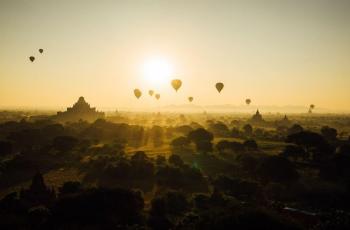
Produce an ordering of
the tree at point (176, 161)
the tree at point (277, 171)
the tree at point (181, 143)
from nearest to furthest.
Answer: the tree at point (277, 171), the tree at point (176, 161), the tree at point (181, 143)

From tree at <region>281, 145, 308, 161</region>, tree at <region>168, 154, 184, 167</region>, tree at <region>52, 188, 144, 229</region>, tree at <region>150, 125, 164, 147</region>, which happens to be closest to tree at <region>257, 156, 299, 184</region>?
tree at <region>168, 154, 184, 167</region>

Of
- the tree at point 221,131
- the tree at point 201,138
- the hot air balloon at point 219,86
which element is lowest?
the tree at point 221,131

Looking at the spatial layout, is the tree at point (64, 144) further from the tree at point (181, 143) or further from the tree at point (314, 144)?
the tree at point (314, 144)

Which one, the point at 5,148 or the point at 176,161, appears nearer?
the point at 176,161

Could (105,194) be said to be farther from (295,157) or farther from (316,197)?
(295,157)

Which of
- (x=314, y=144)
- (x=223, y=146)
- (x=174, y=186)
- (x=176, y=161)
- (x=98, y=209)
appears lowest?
(x=174, y=186)

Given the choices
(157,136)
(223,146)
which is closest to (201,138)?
(223,146)

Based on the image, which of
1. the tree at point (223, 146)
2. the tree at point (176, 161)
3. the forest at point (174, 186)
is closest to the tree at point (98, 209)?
the forest at point (174, 186)

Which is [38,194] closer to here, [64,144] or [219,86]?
[64,144]

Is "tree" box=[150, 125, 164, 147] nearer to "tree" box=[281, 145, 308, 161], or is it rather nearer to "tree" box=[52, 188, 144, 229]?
"tree" box=[281, 145, 308, 161]

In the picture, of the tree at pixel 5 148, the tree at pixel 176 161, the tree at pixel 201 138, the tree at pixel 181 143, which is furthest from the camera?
the tree at pixel 181 143

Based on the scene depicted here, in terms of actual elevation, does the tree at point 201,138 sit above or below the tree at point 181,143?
above
